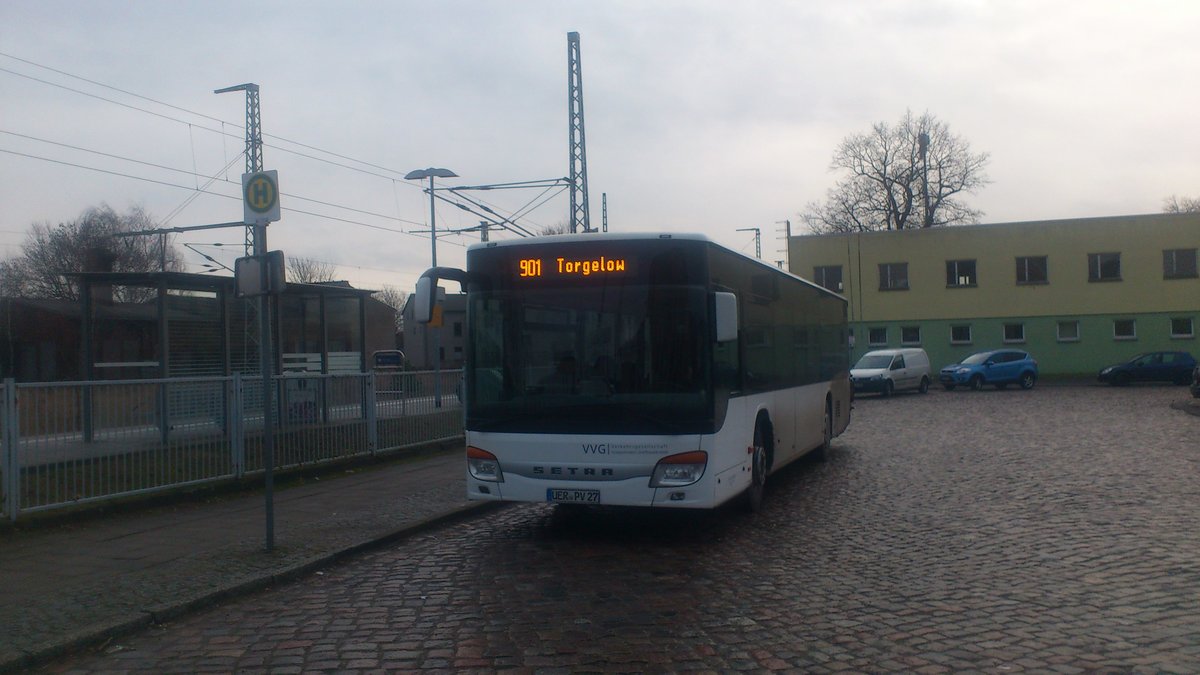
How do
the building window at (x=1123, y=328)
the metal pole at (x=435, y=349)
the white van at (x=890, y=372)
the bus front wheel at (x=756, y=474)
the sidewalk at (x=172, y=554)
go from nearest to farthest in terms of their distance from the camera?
1. the sidewalk at (x=172, y=554)
2. the bus front wheel at (x=756, y=474)
3. the metal pole at (x=435, y=349)
4. the white van at (x=890, y=372)
5. the building window at (x=1123, y=328)

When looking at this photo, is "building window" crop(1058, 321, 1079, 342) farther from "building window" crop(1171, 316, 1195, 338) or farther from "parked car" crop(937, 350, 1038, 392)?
"parked car" crop(937, 350, 1038, 392)

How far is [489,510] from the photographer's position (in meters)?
12.8

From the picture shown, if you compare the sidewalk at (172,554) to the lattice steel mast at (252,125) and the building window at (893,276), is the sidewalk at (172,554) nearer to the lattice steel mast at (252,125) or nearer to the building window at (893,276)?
the lattice steel mast at (252,125)

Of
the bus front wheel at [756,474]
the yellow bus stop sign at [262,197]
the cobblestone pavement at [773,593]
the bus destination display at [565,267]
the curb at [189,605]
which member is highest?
the yellow bus stop sign at [262,197]

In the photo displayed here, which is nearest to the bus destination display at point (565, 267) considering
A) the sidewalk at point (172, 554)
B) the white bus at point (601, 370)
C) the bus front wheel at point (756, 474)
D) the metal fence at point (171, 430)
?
the white bus at point (601, 370)

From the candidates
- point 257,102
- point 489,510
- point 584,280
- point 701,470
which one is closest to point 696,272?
point 584,280

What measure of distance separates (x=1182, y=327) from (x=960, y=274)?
1083cm

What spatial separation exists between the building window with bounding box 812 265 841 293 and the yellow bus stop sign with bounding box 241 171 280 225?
49.5 metres

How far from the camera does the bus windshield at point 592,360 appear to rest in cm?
988

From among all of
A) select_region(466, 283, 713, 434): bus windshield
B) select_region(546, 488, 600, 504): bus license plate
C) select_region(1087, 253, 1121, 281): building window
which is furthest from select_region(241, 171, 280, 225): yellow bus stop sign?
select_region(1087, 253, 1121, 281): building window

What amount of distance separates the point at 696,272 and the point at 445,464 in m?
8.73

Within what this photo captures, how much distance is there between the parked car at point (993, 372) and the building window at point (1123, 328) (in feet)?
40.2

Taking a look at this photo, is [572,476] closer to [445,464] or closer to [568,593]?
[568,593]

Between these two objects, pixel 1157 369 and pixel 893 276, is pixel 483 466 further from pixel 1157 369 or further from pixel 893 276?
pixel 893 276
